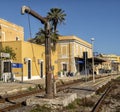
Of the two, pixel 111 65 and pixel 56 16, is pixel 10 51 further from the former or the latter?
pixel 111 65

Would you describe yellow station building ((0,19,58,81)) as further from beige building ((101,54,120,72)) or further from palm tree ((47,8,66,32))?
beige building ((101,54,120,72))

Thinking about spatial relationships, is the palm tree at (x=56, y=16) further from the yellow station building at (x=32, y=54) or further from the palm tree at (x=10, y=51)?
the palm tree at (x=10, y=51)

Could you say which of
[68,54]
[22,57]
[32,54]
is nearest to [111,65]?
[68,54]

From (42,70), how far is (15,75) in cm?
896

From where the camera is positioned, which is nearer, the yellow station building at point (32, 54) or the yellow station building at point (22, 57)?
the yellow station building at point (22, 57)

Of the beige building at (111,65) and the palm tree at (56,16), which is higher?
the palm tree at (56,16)

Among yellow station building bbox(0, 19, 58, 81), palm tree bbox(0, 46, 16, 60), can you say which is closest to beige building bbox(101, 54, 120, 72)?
yellow station building bbox(0, 19, 58, 81)

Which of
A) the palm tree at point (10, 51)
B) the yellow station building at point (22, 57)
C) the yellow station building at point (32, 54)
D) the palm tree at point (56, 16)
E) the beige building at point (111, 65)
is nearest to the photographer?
the yellow station building at point (22, 57)

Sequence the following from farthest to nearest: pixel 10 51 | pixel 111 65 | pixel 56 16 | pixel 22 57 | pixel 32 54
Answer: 1. pixel 111 65
2. pixel 56 16
3. pixel 32 54
4. pixel 22 57
5. pixel 10 51

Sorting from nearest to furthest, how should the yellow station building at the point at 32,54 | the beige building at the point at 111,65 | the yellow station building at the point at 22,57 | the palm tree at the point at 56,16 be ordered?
the yellow station building at the point at 22,57
the yellow station building at the point at 32,54
the palm tree at the point at 56,16
the beige building at the point at 111,65

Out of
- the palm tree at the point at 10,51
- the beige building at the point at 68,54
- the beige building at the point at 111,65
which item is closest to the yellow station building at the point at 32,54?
the beige building at the point at 68,54

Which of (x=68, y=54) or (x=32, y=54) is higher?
(x=68, y=54)

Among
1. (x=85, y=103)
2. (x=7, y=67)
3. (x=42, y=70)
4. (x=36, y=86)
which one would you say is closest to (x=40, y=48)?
(x=42, y=70)

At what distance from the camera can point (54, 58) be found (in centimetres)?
5453
